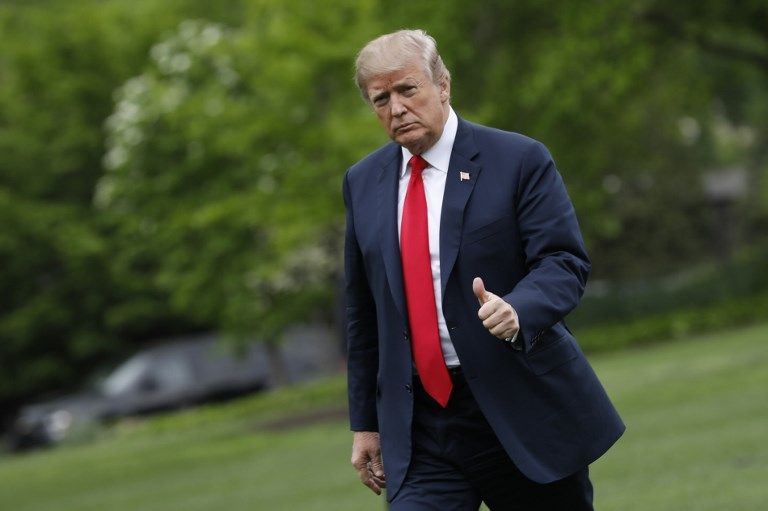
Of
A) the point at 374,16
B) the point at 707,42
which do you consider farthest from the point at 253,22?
the point at 707,42

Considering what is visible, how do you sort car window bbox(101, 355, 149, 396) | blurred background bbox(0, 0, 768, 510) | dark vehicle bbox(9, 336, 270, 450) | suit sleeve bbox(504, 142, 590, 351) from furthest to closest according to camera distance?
car window bbox(101, 355, 149, 396), dark vehicle bbox(9, 336, 270, 450), blurred background bbox(0, 0, 768, 510), suit sleeve bbox(504, 142, 590, 351)

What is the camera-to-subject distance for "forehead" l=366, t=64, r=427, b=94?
4230 millimetres

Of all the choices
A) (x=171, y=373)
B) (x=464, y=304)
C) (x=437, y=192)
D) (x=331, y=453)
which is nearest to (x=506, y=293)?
(x=464, y=304)

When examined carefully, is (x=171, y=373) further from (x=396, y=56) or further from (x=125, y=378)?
(x=396, y=56)

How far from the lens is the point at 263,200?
24.6 metres

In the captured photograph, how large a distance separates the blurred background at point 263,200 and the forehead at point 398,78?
822cm

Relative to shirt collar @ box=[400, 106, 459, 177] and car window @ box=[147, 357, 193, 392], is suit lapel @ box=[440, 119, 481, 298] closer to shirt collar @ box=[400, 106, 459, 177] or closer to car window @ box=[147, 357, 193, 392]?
shirt collar @ box=[400, 106, 459, 177]

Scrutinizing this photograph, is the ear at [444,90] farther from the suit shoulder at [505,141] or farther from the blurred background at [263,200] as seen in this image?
the blurred background at [263,200]

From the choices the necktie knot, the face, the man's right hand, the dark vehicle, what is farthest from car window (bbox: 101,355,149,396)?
the face

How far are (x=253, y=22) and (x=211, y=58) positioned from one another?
2746mm

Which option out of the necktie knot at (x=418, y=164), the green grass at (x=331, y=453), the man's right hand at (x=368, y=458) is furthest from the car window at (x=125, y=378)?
the necktie knot at (x=418, y=164)

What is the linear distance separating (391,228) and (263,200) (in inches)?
802

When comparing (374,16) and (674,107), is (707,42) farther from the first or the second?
(674,107)

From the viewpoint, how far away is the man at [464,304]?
424cm
